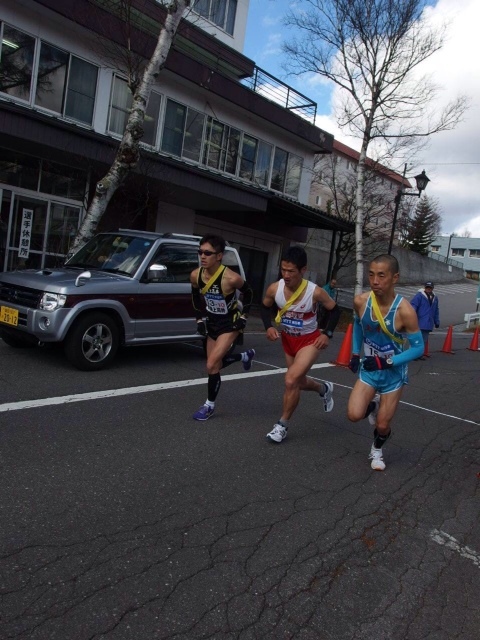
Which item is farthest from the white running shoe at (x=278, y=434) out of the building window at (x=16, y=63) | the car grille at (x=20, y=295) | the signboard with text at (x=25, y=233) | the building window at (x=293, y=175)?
the building window at (x=293, y=175)

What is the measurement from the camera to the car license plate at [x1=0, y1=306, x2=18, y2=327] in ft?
22.8

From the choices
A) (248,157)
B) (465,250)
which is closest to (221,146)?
(248,157)

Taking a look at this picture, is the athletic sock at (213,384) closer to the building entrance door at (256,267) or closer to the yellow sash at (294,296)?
the yellow sash at (294,296)

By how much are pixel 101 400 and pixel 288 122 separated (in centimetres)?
1755

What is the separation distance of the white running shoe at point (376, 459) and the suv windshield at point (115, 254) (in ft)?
14.3

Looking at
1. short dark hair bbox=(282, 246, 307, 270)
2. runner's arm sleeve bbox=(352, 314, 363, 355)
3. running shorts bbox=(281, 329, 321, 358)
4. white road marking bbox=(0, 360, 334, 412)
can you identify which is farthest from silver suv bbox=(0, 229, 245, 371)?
runner's arm sleeve bbox=(352, 314, 363, 355)

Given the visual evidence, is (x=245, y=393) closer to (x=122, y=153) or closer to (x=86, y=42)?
(x=122, y=153)

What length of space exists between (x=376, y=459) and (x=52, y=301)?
432 centimetres

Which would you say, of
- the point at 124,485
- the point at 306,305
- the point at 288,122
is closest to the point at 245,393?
the point at 306,305

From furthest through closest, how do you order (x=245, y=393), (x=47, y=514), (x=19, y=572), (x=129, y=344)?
1. (x=129, y=344)
2. (x=245, y=393)
3. (x=47, y=514)
4. (x=19, y=572)

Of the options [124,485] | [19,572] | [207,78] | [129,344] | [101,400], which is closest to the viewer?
[19,572]

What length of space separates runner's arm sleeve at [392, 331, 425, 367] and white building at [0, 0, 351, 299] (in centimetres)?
1013

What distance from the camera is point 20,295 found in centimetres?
707

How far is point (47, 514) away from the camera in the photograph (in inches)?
132
